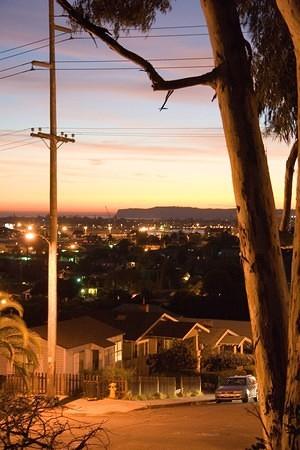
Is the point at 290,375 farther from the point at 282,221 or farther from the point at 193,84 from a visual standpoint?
the point at 193,84

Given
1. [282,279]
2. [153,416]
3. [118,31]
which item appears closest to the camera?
[282,279]

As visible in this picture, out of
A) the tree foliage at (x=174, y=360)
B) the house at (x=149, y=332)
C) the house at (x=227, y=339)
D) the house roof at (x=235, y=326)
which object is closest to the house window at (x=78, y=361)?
the house at (x=149, y=332)

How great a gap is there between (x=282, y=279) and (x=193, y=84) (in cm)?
206

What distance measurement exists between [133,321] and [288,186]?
3416 centimetres

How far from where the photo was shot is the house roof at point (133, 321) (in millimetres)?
39312

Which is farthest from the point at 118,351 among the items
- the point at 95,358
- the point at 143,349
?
the point at 143,349

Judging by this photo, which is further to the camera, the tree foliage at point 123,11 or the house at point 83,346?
the house at point 83,346

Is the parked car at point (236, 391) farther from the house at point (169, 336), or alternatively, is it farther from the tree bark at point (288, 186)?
the tree bark at point (288, 186)

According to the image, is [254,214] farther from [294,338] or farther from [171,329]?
[171,329]

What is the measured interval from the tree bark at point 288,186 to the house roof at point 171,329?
32.4 meters

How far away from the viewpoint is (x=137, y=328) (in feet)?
132

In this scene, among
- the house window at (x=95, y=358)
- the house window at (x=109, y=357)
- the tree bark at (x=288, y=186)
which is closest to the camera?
the tree bark at (x=288, y=186)

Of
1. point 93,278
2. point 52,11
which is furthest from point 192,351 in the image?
point 93,278

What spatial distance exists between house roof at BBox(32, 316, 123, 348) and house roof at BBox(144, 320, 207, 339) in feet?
15.4
